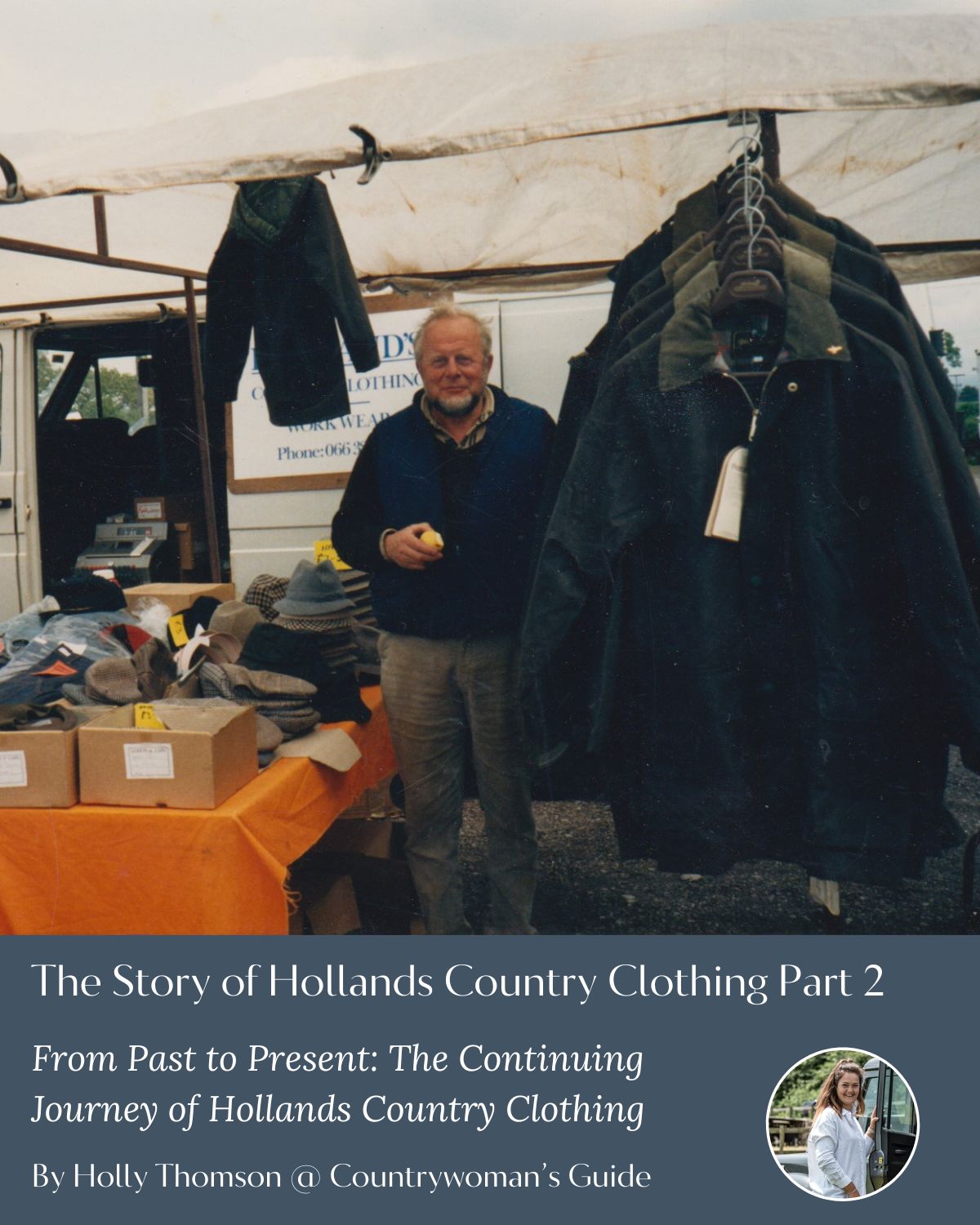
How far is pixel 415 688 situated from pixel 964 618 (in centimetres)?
152

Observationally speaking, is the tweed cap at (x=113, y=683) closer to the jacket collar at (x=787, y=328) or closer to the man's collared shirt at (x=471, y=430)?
the man's collared shirt at (x=471, y=430)

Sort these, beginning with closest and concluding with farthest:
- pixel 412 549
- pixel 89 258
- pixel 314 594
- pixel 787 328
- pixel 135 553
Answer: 1. pixel 787 328
2. pixel 412 549
3. pixel 314 594
4. pixel 89 258
5. pixel 135 553

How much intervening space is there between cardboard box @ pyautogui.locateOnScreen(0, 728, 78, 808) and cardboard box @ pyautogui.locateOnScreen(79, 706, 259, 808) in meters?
0.03

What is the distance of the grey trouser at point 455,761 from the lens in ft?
9.50

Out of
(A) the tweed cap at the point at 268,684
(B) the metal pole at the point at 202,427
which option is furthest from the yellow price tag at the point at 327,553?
(A) the tweed cap at the point at 268,684

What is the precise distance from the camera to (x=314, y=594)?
323cm
